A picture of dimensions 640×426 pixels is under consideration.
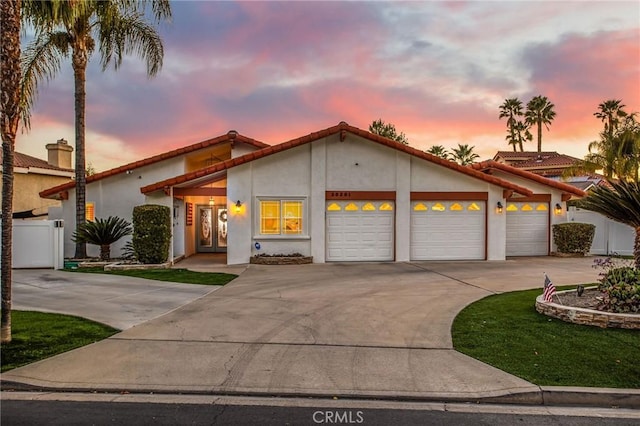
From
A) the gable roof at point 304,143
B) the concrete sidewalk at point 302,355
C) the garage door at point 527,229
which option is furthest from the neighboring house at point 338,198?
the concrete sidewalk at point 302,355

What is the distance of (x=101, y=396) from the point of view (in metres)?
4.49

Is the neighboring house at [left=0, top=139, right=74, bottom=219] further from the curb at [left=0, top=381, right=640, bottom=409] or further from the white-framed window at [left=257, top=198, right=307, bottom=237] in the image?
the curb at [left=0, top=381, right=640, bottom=409]

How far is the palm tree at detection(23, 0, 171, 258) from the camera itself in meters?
14.5

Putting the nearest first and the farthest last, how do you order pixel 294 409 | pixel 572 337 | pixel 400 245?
1. pixel 294 409
2. pixel 572 337
3. pixel 400 245

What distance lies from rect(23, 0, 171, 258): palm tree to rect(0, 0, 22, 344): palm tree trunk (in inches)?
341

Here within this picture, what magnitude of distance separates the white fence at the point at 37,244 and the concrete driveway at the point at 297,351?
25.7 ft

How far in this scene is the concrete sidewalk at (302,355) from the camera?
4617mm

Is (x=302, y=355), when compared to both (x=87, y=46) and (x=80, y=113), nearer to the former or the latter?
(x=80, y=113)

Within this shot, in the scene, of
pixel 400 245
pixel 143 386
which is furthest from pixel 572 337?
pixel 400 245

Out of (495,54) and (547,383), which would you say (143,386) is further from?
(495,54)

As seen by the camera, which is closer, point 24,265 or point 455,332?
point 455,332

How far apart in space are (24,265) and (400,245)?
1341 centimetres

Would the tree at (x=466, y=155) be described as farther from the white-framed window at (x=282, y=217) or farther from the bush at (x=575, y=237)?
the white-framed window at (x=282, y=217)

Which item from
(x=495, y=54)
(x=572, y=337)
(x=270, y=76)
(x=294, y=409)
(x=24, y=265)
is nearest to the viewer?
(x=294, y=409)
